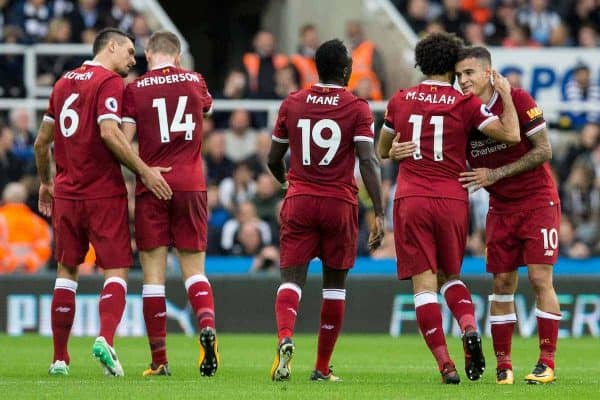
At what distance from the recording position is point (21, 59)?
801 inches

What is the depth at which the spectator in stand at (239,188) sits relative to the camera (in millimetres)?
19547

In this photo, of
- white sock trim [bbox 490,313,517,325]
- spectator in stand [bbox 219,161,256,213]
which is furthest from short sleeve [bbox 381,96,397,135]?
spectator in stand [bbox 219,161,256,213]

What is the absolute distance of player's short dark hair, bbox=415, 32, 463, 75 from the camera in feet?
34.1

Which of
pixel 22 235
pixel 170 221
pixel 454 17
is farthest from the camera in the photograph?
pixel 454 17

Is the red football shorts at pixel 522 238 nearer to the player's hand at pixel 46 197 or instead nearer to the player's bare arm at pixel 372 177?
the player's bare arm at pixel 372 177

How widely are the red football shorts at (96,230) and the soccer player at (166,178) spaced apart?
0.40 feet

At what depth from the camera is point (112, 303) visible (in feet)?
35.2

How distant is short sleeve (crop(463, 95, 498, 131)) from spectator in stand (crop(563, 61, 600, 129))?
11.2 metres

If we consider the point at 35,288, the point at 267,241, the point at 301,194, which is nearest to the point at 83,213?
the point at 301,194

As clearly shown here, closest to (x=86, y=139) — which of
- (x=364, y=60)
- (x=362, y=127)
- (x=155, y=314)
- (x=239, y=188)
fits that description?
(x=155, y=314)

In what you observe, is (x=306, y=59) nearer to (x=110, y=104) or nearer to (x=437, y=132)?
(x=110, y=104)

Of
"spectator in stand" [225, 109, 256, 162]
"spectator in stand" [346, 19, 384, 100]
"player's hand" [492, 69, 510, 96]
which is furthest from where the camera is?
"spectator in stand" [346, 19, 384, 100]

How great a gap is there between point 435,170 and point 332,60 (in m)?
1.06

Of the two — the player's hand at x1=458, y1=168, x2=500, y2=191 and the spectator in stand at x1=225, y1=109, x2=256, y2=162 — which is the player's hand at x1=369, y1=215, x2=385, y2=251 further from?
the spectator in stand at x1=225, y1=109, x2=256, y2=162
